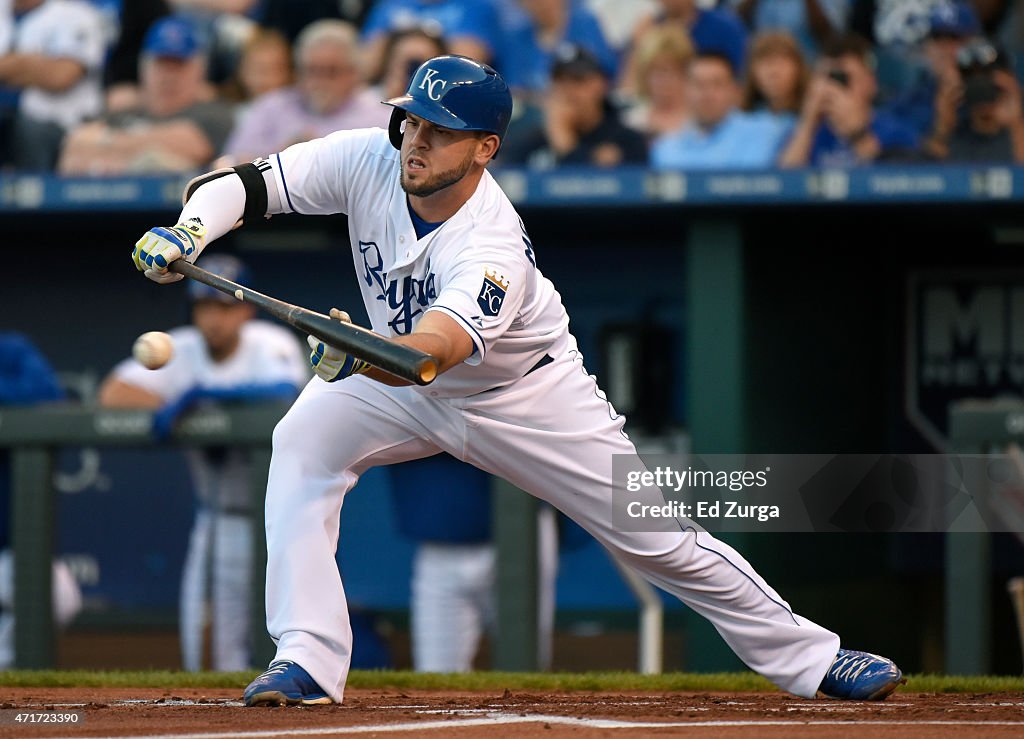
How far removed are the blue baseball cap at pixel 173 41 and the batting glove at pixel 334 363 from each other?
16.1 feet

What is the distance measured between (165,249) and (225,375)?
294 cm

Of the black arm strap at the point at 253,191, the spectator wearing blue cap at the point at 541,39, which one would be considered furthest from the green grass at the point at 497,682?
the spectator wearing blue cap at the point at 541,39

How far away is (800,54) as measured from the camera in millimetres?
7578

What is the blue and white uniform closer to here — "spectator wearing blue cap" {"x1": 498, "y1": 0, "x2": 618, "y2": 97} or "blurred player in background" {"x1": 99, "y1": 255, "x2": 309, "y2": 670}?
"blurred player in background" {"x1": 99, "y1": 255, "x2": 309, "y2": 670}

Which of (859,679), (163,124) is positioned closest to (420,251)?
(859,679)

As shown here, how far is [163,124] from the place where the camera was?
26.3ft

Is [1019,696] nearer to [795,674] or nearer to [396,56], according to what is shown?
[795,674]

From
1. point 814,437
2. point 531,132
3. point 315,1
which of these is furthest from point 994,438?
point 315,1

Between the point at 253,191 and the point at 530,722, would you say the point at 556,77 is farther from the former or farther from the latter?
the point at 530,722

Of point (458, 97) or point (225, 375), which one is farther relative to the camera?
point (225, 375)

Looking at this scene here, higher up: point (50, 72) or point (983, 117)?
point (50, 72)

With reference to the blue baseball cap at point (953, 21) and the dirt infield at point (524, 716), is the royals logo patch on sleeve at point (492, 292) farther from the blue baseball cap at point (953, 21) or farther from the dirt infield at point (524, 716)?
the blue baseball cap at point (953, 21)

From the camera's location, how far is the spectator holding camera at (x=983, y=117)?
698 cm

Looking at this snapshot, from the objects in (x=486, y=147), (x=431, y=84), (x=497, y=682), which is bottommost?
(x=497, y=682)
